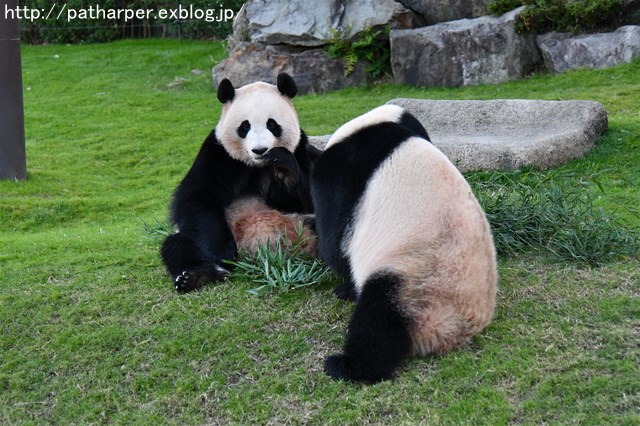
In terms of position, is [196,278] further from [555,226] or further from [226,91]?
[555,226]

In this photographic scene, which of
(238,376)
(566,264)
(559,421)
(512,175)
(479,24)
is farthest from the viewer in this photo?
(479,24)

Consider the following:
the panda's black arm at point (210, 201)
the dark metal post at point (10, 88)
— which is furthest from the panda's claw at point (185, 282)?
the dark metal post at point (10, 88)

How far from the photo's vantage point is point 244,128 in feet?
16.2

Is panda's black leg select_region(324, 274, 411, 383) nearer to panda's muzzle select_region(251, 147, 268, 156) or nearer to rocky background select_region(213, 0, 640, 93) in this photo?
panda's muzzle select_region(251, 147, 268, 156)

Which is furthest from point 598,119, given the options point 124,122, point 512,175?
point 124,122

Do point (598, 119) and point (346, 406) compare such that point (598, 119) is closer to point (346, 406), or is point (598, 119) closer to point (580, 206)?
point (580, 206)

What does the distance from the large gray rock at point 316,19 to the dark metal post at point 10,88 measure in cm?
456

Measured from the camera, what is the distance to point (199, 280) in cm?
489

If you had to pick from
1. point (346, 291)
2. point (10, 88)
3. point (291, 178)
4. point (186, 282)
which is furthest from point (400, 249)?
point (10, 88)

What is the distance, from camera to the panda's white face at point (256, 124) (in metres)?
4.86

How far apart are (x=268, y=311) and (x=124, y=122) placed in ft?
25.8

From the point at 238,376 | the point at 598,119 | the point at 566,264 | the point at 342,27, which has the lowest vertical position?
the point at 238,376

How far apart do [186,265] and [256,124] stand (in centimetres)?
96

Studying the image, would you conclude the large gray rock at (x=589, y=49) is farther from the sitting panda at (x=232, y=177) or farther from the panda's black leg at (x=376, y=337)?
the panda's black leg at (x=376, y=337)
